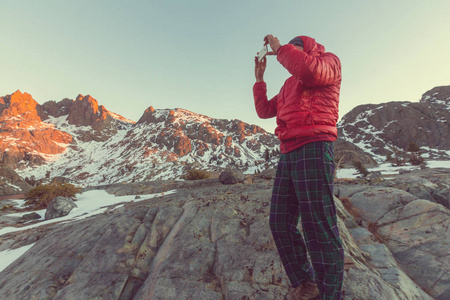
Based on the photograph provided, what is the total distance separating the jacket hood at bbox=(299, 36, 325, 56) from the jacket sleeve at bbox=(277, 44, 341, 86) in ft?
0.43

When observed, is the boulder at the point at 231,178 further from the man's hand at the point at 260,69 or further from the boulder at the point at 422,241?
the man's hand at the point at 260,69

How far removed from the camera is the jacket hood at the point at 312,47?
2.28 m

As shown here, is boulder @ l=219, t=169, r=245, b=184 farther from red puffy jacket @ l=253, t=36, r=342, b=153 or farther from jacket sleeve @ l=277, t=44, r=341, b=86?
jacket sleeve @ l=277, t=44, r=341, b=86

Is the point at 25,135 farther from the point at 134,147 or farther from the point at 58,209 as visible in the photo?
the point at 58,209

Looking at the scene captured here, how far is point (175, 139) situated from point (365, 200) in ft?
510

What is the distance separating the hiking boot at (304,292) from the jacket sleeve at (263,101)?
2.44 meters

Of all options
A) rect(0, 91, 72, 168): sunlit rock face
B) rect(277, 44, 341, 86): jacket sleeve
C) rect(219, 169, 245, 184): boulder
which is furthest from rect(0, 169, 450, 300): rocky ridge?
→ rect(0, 91, 72, 168): sunlit rock face

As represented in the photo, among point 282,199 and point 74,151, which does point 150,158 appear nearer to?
point 74,151

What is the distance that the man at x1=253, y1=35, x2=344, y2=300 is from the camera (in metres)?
2.00

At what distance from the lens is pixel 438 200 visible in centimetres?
610

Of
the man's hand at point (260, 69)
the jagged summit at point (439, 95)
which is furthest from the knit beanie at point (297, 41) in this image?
the jagged summit at point (439, 95)

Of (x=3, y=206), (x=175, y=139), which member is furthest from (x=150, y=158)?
(x=3, y=206)

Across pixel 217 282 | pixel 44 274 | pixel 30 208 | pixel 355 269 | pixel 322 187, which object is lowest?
pixel 30 208

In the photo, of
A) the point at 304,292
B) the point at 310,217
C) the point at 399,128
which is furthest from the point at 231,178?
the point at 399,128
